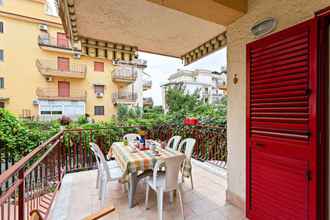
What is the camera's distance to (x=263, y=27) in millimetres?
1824

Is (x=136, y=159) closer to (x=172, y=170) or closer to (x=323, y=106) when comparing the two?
(x=172, y=170)

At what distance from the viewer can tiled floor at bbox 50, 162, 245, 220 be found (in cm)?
214

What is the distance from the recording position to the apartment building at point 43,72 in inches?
467

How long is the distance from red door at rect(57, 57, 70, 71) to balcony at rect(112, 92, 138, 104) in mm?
4097

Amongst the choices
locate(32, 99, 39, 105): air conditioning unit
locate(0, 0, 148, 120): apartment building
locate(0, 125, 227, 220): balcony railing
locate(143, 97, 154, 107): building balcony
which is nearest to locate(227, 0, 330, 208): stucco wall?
locate(0, 125, 227, 220): balcony railing

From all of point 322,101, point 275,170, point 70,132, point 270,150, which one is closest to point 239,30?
point 322,101

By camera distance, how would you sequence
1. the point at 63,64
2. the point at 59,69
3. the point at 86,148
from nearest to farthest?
the point at 86,148
the point at 59,69
the point at 63,64

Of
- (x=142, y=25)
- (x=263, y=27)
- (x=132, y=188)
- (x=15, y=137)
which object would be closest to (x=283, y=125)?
(x=263, y=27)

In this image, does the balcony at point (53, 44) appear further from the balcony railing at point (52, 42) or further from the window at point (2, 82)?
the window at point (2, 82)

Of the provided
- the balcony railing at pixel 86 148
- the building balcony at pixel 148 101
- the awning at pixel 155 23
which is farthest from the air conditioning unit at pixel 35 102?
the awning at pixel 155 23

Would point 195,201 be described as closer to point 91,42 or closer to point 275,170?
point 275,170

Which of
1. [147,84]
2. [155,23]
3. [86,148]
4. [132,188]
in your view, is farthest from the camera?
[147,84]

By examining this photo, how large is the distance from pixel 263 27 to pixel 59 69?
14.7 m

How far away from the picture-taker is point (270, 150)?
175 centimetres
